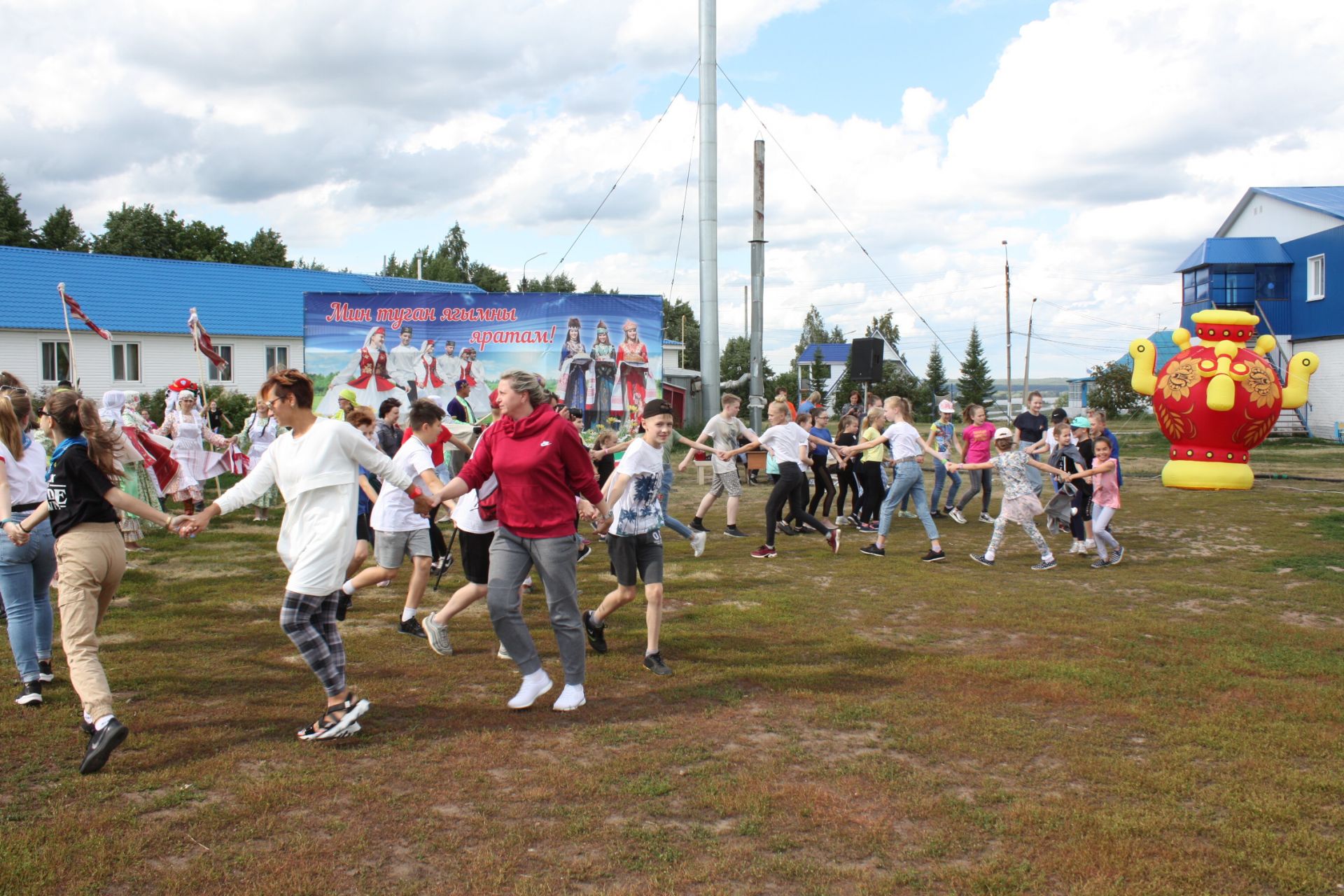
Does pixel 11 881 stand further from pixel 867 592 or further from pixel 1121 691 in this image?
pixel 867 592

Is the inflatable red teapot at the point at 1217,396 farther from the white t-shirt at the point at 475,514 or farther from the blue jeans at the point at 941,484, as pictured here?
the white t-shirt at the point at 475,514

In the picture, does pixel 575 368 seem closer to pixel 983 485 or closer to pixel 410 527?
pixel 983 485

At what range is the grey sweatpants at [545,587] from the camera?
18.0 ft

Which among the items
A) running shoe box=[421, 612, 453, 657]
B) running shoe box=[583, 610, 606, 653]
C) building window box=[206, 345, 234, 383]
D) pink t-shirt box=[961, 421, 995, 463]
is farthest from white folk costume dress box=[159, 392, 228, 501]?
building window box=[206, 345, 234, 383]

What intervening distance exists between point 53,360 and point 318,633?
34445 mm

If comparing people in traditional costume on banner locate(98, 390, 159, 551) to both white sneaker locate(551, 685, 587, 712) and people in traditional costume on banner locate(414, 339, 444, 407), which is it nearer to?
white sneaker locate(551, 685, 587, 712)

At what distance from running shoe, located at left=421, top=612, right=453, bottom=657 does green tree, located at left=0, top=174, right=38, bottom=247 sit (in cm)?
5183

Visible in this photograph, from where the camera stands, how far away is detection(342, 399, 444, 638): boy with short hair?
22.7ft

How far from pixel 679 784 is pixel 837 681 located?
75.4 inches

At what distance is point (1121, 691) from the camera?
5.81 m

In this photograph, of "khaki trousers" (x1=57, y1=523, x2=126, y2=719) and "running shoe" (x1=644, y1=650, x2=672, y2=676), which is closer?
"khaki trousers" (x1=57, y1=523, x2=126, y2=719)

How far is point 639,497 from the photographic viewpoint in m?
6.33

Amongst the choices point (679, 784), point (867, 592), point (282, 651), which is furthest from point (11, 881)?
point (867, 592)

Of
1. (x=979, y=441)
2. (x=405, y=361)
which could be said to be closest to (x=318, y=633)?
(x=979, y=441)
